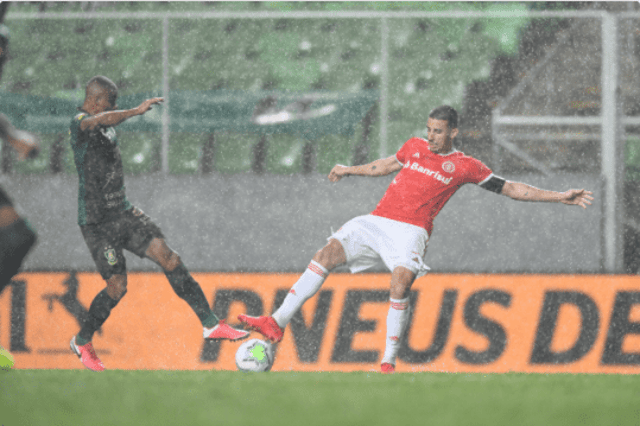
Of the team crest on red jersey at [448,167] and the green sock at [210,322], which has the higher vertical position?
the team crest on red jersey at [448,167]

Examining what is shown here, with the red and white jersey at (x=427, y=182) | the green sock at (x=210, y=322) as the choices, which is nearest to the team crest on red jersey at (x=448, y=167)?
the red and white jersey at (x=427, y=182)

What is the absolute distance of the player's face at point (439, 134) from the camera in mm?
4797

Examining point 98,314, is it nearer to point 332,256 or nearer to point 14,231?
point 332,256

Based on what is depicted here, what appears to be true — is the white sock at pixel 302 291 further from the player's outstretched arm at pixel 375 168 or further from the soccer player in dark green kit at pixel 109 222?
the player's outstretched arm at pixel 375 168

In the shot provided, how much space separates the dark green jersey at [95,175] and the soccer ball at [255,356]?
129 centimetres

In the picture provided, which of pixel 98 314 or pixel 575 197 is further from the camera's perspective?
pixel 98 314

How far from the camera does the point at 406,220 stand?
15.8 ft

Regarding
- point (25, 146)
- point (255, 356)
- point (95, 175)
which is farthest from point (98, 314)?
point (25, 146)

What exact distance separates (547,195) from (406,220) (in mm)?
866

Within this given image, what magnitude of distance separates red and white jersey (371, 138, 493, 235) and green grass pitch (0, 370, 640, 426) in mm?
1321

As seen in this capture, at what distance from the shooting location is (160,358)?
6.97 m

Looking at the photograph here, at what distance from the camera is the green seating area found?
11.9 m

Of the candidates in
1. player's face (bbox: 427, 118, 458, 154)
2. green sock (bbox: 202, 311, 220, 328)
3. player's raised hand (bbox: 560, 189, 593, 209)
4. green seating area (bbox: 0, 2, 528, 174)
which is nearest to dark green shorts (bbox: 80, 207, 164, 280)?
green sock (bbox: 202, 311, 220, 328)

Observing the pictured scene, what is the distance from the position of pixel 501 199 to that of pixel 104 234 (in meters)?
5.25
